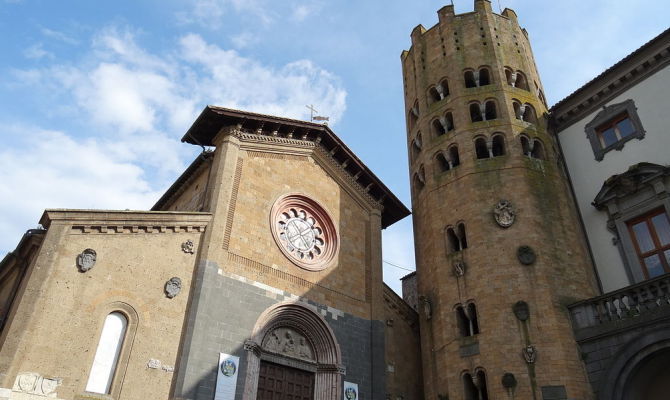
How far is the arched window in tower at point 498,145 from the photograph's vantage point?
64.8 feet

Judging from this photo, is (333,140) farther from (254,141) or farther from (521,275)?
(521,275)

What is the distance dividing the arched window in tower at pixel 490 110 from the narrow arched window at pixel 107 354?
50.1 feet

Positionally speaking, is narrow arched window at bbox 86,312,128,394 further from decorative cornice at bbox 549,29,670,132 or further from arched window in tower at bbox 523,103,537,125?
decorative cornice at bbox 549,29,670,132

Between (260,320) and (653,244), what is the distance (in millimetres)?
11951

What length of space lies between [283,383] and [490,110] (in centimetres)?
1319

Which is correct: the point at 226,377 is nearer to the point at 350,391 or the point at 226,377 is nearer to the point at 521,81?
the point at 350,391

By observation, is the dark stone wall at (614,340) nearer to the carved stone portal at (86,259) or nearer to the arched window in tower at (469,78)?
the arched window in tower at (469,78)

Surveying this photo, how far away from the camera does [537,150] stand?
19734 millimetres

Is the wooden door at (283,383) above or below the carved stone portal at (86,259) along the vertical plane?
below

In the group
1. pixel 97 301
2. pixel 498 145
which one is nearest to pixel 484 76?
pixel 498 145

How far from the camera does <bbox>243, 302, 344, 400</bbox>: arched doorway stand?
49.4 ft

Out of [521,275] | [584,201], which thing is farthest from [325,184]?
[584,201]

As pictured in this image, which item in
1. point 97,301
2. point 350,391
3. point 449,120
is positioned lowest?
point 350,391

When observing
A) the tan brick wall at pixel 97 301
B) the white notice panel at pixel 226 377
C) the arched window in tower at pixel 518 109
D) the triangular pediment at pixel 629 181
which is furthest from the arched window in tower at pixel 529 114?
the white notice panel at pixel 226 377
